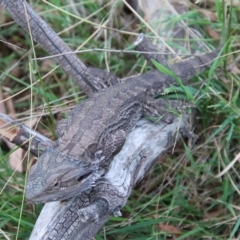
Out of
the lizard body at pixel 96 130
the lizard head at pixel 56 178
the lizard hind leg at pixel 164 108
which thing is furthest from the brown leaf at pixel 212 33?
the lizard head at pixel 56 178

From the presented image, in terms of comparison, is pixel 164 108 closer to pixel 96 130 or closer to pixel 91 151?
pixel 96 130

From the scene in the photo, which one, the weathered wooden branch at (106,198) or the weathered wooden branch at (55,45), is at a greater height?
the weathered wooden branch at (55,45)

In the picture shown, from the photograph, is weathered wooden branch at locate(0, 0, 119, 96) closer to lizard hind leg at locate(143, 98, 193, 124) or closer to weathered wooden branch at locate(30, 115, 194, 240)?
lizard hind leg at locate(143, 98, 193, 124)

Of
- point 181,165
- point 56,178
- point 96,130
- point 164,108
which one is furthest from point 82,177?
point 181,165

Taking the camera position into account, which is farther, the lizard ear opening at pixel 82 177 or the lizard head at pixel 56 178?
the lizard ear opening at pixel 82 177

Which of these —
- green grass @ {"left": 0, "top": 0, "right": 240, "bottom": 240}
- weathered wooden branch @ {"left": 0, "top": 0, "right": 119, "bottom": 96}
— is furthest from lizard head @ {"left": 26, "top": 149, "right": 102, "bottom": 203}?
weathered wooden branch @ {"left": 0, "top": 0, "right": 119, "bottom": 96}

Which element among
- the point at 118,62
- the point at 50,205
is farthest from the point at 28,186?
the point at 118,62

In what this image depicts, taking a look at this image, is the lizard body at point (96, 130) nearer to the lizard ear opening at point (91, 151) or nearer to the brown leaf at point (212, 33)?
the lizard ear opening at point (91, 151)
